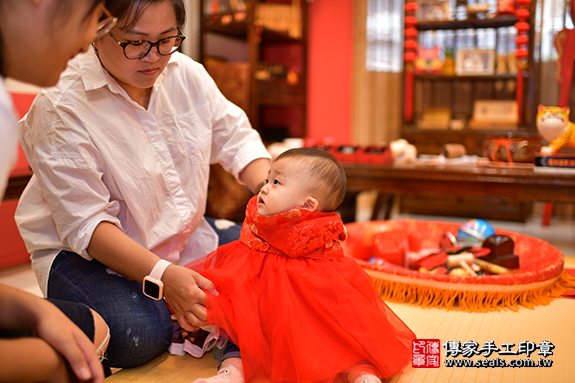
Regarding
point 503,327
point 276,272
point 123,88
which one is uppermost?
point 123,88

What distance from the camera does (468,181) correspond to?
2.35 meters

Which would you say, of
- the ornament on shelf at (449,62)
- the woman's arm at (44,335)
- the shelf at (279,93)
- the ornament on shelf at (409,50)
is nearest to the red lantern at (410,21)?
the ornament on shelf at (409,50)

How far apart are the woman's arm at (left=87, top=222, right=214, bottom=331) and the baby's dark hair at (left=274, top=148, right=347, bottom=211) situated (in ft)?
1.08

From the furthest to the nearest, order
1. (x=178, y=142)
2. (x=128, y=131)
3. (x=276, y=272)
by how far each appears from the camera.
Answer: (x=178, y=142) → (x=128, y=131) → (x=276, y=272)

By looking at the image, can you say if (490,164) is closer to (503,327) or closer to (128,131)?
(503,327)

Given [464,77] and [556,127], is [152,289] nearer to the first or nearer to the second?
[556,127]

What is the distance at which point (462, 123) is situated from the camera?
4.01 metres

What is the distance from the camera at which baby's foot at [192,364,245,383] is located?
3.33 feet

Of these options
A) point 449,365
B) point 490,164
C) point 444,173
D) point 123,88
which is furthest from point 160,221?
point 490,164

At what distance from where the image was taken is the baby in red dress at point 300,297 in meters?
1.05

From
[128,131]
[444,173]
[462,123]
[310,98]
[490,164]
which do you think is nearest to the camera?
[128,131]

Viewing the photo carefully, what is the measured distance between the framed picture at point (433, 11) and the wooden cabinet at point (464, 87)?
0.04 meters

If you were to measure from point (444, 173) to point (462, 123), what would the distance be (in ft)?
5.92

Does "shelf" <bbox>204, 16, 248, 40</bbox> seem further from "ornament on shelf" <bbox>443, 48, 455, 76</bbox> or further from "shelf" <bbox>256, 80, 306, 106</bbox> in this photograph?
"ornament on shelf" <bbox>443, 48, 455, 76</bbox>
